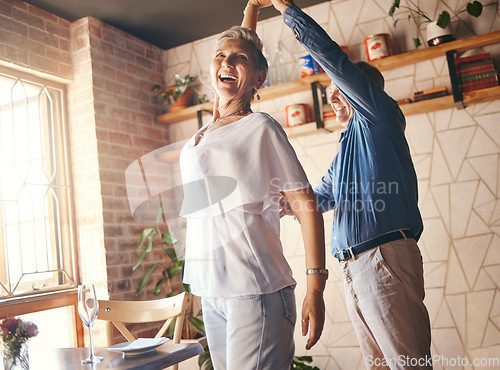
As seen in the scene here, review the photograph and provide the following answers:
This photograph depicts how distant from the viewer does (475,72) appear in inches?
114

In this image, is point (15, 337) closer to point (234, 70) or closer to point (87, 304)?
point (87, 304)

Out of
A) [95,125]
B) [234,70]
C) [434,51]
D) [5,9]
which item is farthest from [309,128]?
[234,70]

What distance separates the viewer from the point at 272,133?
88 centimetres

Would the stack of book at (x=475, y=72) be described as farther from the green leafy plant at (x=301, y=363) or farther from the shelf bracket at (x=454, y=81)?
the green leafy plant at (x=301, y=363)

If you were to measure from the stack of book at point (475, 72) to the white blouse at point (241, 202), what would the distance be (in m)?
2.41

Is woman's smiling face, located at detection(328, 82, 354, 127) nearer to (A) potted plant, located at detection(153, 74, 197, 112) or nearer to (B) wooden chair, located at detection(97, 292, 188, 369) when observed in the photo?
(B) wooden chair, located at detection(97, 292, 188, 369)

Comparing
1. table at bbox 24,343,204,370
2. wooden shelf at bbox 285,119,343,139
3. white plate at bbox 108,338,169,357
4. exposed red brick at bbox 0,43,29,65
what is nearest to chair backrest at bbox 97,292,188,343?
table at bbox 24,343,204,370

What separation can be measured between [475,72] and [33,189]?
284 cm

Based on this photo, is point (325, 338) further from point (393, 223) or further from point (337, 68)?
point (337, 68)

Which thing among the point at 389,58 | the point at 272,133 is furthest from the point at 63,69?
the point at 272,133

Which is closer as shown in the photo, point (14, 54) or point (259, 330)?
point (259, 330)

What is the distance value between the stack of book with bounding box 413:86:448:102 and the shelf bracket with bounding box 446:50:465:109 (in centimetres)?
6

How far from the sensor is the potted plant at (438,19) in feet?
9.25

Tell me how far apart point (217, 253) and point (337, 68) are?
0.98 metres
